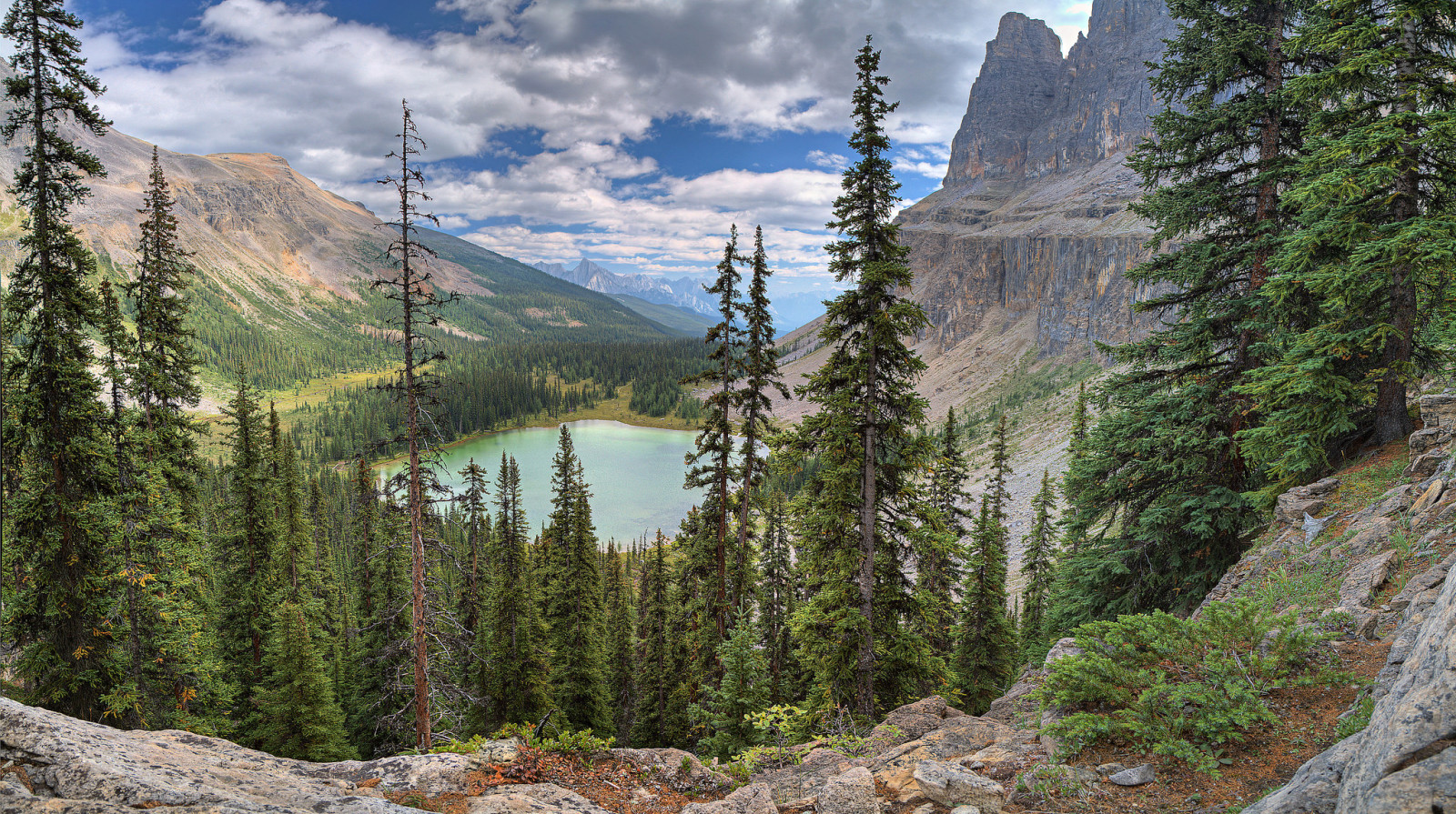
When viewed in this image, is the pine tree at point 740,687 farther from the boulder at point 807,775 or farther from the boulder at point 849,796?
the boulder at point 849,796

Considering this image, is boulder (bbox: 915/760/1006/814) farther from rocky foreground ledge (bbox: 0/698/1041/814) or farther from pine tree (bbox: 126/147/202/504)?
pine tree (bbox: 126/147/202/504)

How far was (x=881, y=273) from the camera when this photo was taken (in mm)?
11141

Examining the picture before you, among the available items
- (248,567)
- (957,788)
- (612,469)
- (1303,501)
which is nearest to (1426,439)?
(1303,501)

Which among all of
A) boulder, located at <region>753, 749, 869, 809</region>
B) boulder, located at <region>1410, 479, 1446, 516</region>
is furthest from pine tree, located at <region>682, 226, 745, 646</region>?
boulder, located at <region>1410, 479, 1446, 516</region>

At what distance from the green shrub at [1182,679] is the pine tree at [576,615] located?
2184 cm

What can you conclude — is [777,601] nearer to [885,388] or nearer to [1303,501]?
[885,388]

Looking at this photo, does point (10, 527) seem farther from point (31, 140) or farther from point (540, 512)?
point (540, 512)

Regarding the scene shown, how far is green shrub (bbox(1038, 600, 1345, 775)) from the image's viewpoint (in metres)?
A: 5.38

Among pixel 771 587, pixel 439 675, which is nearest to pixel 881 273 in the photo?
pixel 439 675

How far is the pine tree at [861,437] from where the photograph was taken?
11.6 metres

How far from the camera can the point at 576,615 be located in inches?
1009

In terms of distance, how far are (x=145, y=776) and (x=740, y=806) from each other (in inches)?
190

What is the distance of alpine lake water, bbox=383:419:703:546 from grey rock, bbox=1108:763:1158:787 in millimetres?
49079

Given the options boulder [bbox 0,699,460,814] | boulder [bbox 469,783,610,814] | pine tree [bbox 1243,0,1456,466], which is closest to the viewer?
boulder [bbox 0,699,460,814]
